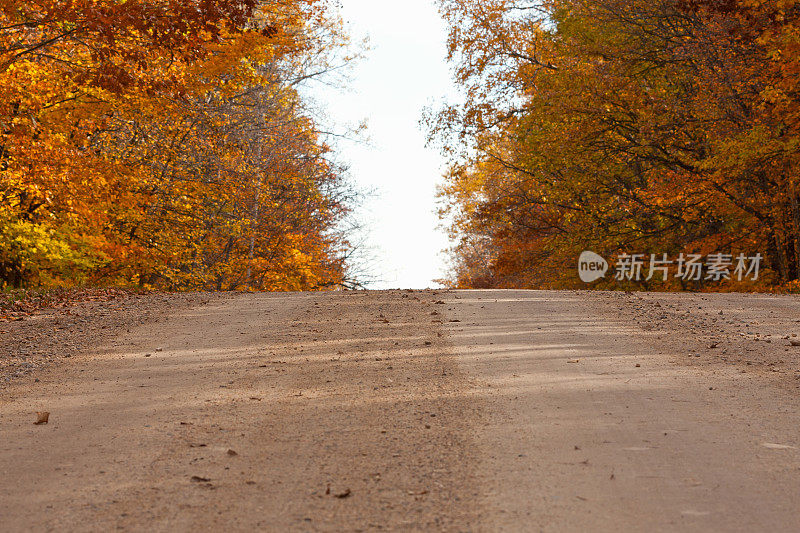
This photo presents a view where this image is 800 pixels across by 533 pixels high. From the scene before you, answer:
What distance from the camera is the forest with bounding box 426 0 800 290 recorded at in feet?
59.7

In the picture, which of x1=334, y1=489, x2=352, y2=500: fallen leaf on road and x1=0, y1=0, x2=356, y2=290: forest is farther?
x1=0, y1=0, x2=356, y2=290: forest

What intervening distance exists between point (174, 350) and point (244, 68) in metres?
10.9

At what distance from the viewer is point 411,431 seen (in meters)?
5.50

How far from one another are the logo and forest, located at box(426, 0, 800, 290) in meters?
0.31

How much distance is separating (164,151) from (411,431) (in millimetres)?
16822

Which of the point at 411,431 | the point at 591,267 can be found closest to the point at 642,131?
the point at 591,267

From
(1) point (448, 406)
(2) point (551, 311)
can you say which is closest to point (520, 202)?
(2) point (551, 311)

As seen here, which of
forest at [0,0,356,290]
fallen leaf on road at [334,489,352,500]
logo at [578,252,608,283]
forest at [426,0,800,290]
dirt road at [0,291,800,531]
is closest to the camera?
dirt road at [0,291,800,531]

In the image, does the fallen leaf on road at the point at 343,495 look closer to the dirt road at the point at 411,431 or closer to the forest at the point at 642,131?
the dirt road at the point at 411,431

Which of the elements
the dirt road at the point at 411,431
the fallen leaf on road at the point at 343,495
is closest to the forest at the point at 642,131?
the dirt road at the point at 411,431

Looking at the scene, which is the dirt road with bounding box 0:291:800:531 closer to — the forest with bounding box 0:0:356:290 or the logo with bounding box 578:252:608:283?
the forest with bounding box 0:0:356:290

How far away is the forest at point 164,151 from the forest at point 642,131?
5.66 meters

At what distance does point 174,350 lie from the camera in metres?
9.04

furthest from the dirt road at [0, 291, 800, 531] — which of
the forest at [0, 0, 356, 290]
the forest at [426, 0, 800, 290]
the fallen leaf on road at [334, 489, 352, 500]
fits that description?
the forest at [426, 0, 800, 290]
